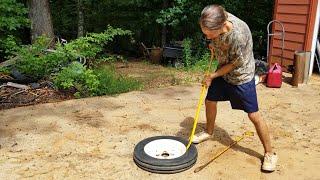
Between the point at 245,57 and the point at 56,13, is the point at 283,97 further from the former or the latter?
the point at 56,13

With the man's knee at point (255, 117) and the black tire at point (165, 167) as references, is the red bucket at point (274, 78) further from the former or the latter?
the black tire at point (165, 167)

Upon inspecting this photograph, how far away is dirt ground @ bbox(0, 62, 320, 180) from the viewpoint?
3.38m

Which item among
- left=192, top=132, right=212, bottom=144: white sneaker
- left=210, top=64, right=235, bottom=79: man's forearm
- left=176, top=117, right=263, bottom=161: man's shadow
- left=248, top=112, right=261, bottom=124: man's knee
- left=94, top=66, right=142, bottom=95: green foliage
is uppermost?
left=210, top=64, right=235, bottom=79: man's forearm

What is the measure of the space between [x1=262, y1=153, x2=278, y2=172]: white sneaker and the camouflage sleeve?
925 millimetres

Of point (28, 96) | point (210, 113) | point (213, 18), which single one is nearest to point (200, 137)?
point (210, 113)

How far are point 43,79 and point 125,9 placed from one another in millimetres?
5812

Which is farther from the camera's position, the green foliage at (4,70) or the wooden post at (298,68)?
the wooden post at (298,68)

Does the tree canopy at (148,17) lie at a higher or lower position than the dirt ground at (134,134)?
higher

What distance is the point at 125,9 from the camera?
11.4 m

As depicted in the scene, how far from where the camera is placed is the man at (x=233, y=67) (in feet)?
9.89

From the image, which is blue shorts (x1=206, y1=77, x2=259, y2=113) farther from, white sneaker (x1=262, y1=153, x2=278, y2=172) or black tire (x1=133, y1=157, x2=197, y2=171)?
black tire (x1=133, y1=157, x2=197, y2=171)

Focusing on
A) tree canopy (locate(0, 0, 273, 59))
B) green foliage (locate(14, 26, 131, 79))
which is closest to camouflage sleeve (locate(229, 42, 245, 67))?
green foliage (locate(14, 26, 131, 79))

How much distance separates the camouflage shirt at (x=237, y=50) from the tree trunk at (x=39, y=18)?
19.1 feet

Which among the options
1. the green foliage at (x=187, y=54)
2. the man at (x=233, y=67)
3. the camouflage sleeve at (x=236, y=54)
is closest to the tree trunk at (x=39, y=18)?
the green foliage at (x=187, y=54)
